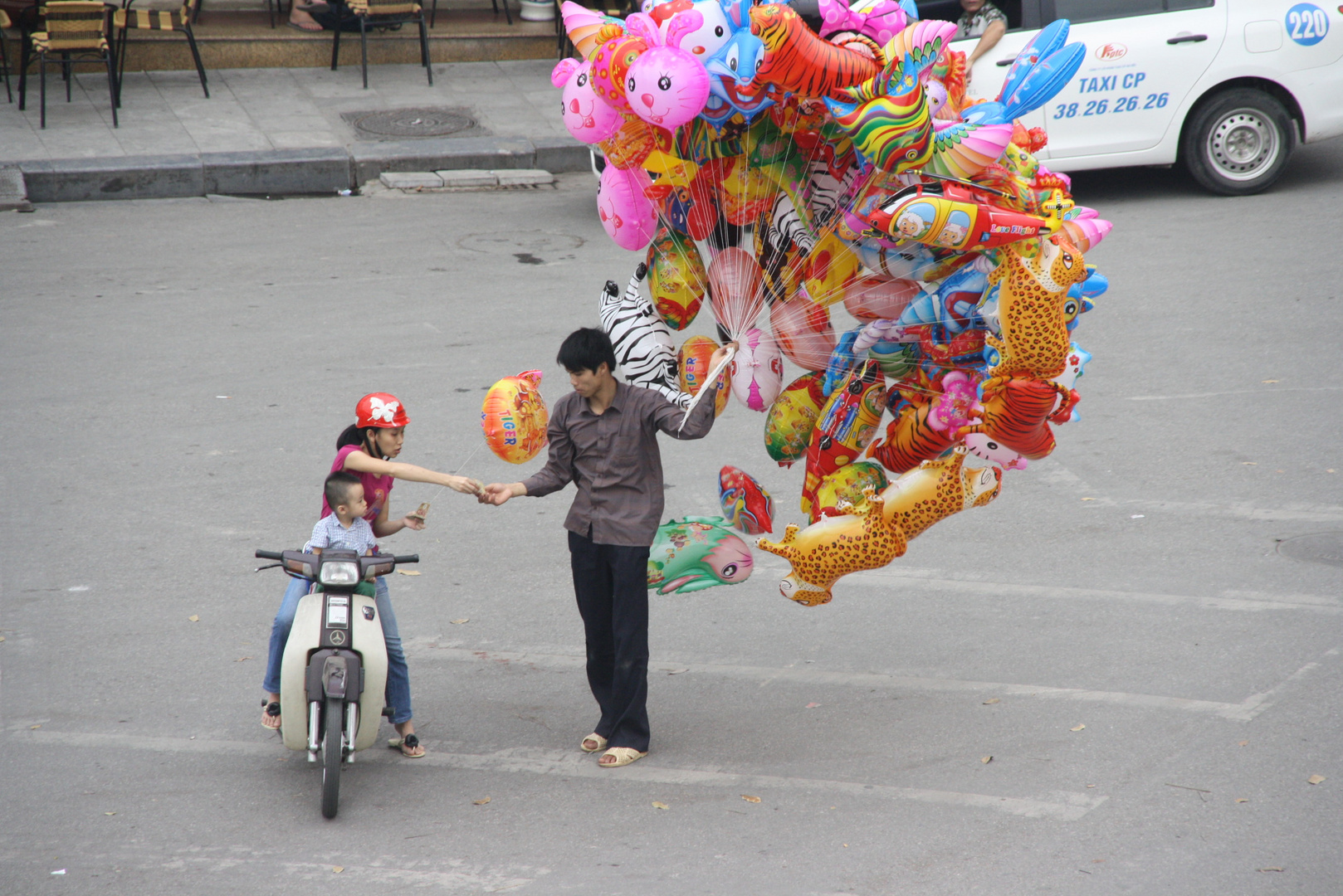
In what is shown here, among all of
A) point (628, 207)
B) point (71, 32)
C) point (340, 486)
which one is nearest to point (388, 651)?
point (340, 486)

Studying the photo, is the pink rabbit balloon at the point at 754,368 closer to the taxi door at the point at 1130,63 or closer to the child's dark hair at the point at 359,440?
the child's dark hair at the point at 359,440

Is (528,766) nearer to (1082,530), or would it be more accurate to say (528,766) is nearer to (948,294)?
(948,294)

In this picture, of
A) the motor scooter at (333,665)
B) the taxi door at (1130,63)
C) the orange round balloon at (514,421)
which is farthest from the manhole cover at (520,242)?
the motor scooter at (333,665)

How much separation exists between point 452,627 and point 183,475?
2.05 meters

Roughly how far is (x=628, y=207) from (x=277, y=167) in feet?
25.6

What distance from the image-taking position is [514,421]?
4395mm

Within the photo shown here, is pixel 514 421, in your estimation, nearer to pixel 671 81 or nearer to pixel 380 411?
pixel 380 411

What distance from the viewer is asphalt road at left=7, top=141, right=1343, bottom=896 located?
4.00m

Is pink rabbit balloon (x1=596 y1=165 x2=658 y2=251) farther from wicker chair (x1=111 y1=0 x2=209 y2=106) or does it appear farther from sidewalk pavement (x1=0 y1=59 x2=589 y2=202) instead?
wicker chair (x1=111 y1=0 x2=209 y2=106)

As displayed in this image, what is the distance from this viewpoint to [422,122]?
42.5 ft

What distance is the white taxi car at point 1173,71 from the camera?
10008mm

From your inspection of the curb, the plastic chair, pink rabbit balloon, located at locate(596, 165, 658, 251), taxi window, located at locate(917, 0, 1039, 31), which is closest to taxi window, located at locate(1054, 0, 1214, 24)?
taxi window, located at locate(917, 0, 1039, 31)

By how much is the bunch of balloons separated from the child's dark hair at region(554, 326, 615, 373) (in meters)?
0.39

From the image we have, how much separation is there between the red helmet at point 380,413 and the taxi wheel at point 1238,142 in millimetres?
8230
